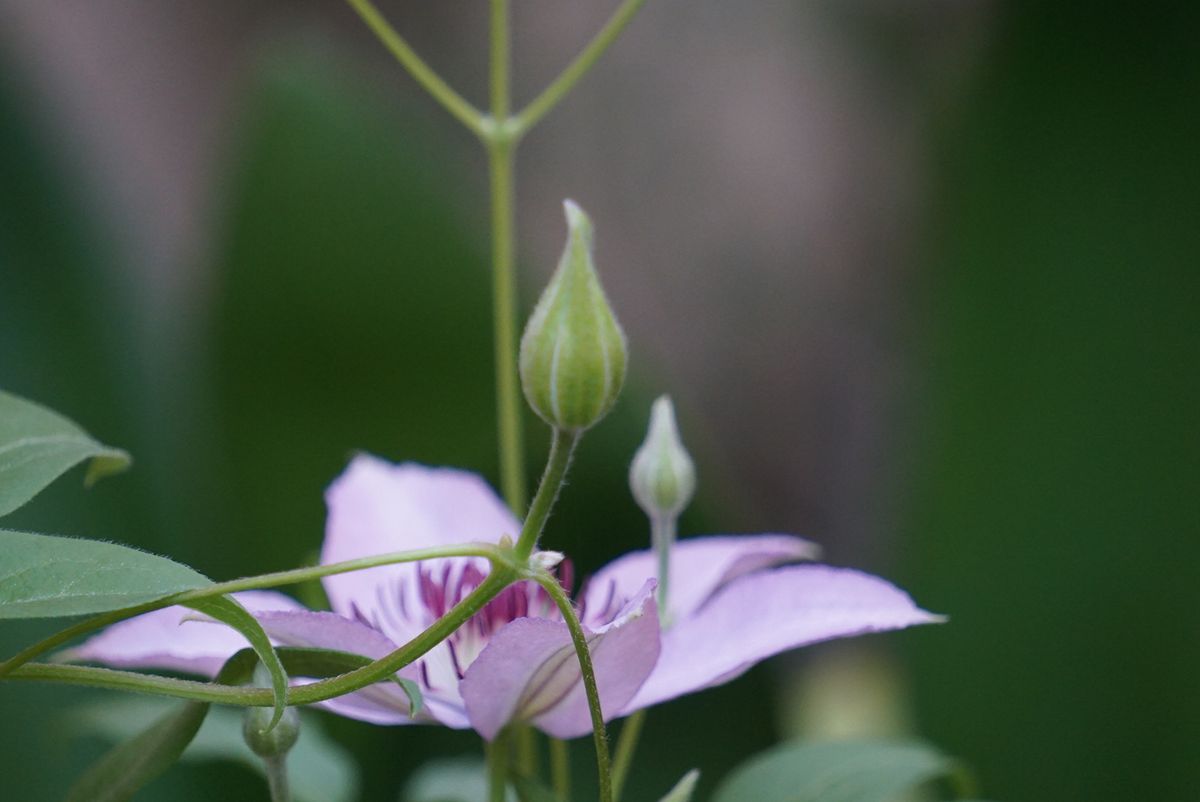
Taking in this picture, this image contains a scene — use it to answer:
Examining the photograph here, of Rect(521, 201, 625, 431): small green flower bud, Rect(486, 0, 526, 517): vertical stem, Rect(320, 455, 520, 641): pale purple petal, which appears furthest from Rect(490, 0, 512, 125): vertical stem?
Rect(521, 201, 625, 431): small green flower bud

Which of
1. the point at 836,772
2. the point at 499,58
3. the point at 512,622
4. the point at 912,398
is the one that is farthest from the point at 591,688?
the point at 912,398

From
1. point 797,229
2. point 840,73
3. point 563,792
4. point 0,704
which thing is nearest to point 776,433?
point 797,229

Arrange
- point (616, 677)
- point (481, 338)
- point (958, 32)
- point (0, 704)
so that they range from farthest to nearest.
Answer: point (958, 32)
point (481, 338)
point (0, 704)
point (616, 677)

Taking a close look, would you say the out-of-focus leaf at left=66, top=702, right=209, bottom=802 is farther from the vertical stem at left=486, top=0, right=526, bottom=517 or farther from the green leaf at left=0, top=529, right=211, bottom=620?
the vertical stem at left=486, top=0, right=526, bottom=517

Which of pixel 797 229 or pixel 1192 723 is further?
pixel 797 229

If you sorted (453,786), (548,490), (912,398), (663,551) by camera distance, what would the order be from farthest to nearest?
(912,398) → (453,786) → (663,551) → (548,490)

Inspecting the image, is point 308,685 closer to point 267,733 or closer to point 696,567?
point 267,733

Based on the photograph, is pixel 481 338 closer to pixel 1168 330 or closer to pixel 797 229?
pixel 1168 330
